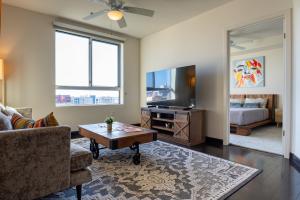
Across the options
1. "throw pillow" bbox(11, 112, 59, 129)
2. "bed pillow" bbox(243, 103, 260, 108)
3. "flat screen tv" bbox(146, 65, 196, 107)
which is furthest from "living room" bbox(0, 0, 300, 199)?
"bed pillow" bbox(243, 103, 260, 108)

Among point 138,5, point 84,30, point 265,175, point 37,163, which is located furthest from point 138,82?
point 37,163

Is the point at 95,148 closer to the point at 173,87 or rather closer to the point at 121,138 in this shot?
the point at 121,138

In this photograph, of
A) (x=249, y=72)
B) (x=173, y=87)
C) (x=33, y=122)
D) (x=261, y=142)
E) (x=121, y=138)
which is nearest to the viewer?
(x=33, y=122)

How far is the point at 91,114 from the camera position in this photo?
489cm

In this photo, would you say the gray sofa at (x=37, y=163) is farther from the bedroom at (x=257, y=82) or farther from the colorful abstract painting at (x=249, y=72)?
the colorful abstract painting at (x=249, y=72)

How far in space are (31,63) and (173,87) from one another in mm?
3097

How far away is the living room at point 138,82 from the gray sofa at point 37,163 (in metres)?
0.01

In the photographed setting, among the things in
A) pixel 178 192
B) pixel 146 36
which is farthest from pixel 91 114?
pixel 178 192

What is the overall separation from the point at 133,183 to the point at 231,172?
4.18 ft

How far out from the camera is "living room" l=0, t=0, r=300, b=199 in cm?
208

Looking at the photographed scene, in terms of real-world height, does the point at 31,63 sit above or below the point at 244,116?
above

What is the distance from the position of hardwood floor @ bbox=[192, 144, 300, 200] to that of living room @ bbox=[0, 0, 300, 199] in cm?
1

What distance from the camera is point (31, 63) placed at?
4.01 m

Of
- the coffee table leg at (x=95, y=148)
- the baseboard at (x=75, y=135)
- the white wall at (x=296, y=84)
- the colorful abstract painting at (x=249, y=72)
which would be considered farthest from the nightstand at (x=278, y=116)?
the baseboard at (x=75, y=135)
